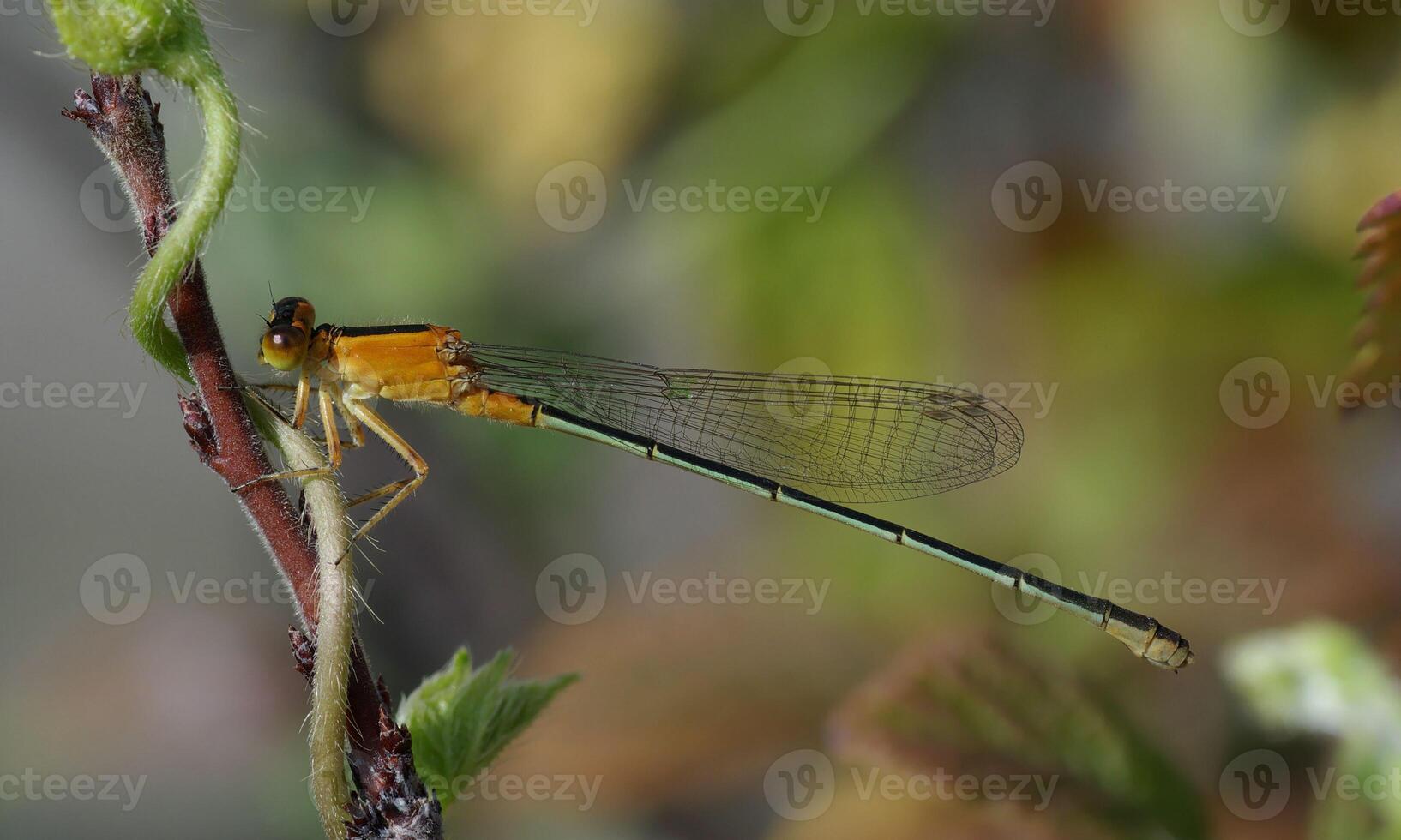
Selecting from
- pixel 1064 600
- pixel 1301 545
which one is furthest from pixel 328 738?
pixel 1301 545

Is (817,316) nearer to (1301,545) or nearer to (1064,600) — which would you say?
(1064,600)
